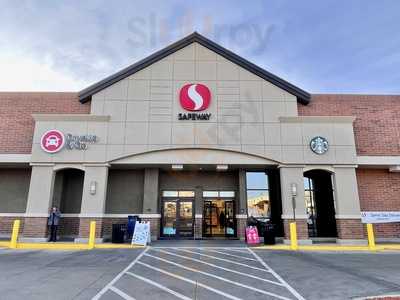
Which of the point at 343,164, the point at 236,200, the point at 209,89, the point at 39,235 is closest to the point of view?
the point at 39,235

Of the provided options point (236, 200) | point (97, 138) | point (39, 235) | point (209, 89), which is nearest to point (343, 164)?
point (236, 200)

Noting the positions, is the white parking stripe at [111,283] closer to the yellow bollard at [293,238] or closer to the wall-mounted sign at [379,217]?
the yellow bollard at [293,238]

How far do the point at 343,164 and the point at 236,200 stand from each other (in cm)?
649

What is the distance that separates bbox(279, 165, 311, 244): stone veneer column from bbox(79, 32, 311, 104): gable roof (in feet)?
15.1

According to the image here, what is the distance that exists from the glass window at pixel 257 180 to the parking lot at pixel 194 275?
5.95 metres

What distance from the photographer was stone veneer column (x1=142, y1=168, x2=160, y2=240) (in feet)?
51.8

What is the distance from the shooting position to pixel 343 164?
589 inches

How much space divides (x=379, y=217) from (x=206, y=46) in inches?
549

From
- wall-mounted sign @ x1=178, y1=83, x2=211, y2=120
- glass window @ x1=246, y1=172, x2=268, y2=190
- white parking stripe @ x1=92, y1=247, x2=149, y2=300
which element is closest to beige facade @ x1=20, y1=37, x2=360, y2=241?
wall-mounted sign @ x1=178, y1=83, x2=211, y2=120

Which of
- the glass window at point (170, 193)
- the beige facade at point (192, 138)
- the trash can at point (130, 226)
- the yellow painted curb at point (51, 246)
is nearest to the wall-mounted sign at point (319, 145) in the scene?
the beige facade at point (192, 138)

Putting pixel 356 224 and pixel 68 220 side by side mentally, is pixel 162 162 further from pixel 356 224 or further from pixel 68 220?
pixel 356 224

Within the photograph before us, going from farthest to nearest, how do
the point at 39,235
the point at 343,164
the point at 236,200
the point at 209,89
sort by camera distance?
the point at 236,200
the point at 209,89
the point at 343,164
the point at 39,235

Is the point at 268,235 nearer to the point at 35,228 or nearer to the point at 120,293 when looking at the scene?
the point at 120,293

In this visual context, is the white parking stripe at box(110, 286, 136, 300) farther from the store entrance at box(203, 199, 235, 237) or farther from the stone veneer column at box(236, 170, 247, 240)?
the store entrance at box(203, 199, 235, 237)
